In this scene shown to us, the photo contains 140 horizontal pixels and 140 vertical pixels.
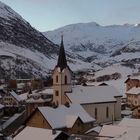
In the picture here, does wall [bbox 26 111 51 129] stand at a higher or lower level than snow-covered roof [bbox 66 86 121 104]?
lower

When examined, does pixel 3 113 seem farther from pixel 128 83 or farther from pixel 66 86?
pixel 128 83

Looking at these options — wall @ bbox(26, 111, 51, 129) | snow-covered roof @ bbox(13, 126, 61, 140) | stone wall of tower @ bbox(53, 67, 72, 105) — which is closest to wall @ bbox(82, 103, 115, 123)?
stone wall of tower @ bbox(53, 67, 72, 105)

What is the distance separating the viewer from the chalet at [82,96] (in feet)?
206

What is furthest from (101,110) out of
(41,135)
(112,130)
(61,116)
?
(41,135)

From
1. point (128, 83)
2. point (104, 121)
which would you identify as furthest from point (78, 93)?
point (128, 83)

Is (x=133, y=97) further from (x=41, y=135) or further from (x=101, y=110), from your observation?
(x=41, y=135)

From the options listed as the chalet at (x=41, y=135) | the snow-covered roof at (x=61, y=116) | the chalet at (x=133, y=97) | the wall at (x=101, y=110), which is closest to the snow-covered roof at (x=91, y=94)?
the wall at (x=101, y=110)

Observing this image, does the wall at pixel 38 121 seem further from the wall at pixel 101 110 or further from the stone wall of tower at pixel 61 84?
the wall at pixel 101 110

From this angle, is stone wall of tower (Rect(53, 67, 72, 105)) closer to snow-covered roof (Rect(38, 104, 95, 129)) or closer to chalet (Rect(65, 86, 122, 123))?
chalet (Rect(65, 86, 122, 123))

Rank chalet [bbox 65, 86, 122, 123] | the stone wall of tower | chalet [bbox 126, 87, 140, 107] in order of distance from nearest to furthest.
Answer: chalet [bbox 65, 86, 122, 123] < the stone wall of tower < chalet [bbox 126, 87, 140, 107]

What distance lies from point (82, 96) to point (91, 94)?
7.69 feet

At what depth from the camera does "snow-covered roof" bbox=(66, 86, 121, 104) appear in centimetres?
6259

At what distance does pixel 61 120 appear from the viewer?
48.6 metres

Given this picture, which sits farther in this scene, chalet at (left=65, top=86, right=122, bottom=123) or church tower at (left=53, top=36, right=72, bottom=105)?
church tower at (left=53, top=36, right=72, bottom=105)
